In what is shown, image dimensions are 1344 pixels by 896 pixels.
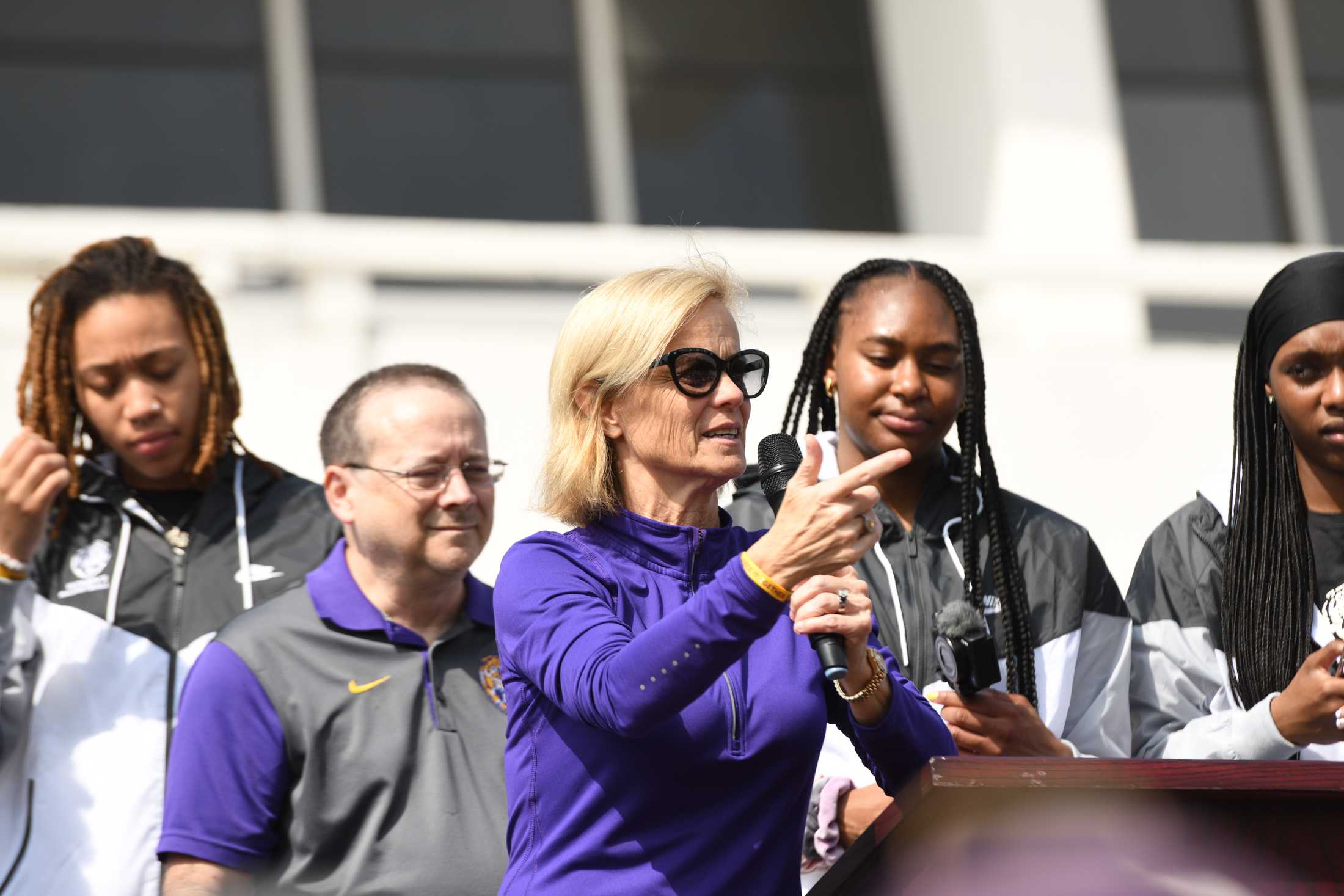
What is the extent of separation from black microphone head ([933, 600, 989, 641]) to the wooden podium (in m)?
0.55

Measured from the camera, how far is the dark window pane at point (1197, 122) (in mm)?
A: 8391

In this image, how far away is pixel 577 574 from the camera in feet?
8.15

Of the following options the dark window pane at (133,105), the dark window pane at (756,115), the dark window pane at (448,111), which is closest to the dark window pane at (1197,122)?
the dark window pane at (756,115)

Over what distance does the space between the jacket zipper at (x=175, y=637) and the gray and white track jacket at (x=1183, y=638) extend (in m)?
1.86

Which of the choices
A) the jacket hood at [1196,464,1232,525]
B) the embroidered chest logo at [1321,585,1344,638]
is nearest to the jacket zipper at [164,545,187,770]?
the jacket hood at [1196,464,1232,525]

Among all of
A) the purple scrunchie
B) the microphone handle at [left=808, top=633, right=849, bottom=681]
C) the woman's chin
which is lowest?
the purple scrunchie

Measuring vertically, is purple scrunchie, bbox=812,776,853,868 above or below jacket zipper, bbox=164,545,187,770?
below

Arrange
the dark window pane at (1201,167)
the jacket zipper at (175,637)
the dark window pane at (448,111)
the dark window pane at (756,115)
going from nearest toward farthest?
the jacket zipper at (175,637)
the dark window pane at (448,111)
the dark window pane at (756,115)
the dark window pane at (1201,167)

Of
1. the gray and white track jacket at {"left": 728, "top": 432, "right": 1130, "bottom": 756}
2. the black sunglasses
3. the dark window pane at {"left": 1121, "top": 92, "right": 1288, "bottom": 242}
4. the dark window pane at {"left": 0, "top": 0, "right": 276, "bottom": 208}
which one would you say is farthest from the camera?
the dark window pane at {"left": 1121, "top": 92, "right": 1288, "bottom": 242}

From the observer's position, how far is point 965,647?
8.49 ft

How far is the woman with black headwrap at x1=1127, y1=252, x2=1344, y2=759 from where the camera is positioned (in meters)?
3.32

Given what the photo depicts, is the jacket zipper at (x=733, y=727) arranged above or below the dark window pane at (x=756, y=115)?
below

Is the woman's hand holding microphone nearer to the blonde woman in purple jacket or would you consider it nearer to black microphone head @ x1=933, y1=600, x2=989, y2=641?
the blonde woman in purple jacket

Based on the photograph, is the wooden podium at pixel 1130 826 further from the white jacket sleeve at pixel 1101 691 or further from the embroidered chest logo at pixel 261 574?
the embroidered chest logo at pixel 261 574
